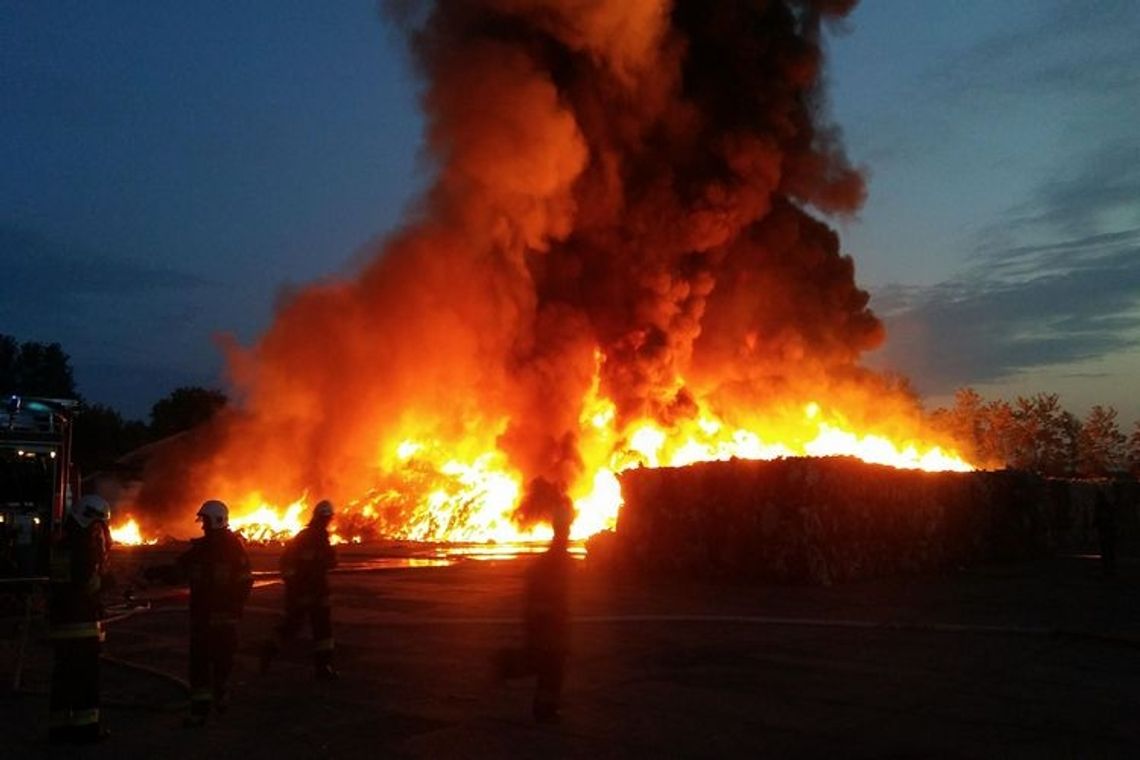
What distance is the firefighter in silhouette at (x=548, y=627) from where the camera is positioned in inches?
313

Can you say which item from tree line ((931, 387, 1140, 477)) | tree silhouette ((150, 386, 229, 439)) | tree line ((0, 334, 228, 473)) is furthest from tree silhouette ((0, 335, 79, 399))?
tree line ((931, 387, 1140, 477))

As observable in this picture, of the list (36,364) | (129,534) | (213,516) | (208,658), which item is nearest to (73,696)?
(208,658)

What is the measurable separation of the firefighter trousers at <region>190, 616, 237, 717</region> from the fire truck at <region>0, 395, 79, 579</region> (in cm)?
629

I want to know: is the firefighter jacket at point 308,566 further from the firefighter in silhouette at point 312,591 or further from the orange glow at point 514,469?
the orange glow at point 514,469

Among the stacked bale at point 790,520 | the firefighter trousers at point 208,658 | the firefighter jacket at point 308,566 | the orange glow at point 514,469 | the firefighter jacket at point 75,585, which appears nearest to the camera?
the firefighter jacket at point 75,585

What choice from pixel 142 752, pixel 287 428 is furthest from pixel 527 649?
pixel 287 428

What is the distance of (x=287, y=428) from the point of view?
38.5 metres

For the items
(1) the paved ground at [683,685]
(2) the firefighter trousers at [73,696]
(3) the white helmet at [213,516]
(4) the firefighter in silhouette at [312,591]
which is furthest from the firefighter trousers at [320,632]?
(2) the firefighter trousers at [73,696]

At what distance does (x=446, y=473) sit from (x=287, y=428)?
6.74 meters

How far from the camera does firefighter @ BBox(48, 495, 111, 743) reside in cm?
737

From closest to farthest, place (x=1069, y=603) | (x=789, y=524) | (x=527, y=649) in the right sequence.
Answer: (x=527, y=649) < (x=1069, y=603) < (x=789, y=524)

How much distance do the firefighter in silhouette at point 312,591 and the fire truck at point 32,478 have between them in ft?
15.5

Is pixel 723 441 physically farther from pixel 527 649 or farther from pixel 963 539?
pixel 527 649

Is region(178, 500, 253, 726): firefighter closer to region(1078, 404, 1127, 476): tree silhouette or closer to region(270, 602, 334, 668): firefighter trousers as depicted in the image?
region(270, 602, 334, 668): firefighter trousers
